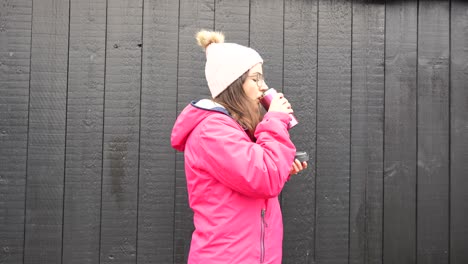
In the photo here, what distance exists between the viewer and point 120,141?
107 inches

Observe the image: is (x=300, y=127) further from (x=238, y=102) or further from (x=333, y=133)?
(x=238, y=102)

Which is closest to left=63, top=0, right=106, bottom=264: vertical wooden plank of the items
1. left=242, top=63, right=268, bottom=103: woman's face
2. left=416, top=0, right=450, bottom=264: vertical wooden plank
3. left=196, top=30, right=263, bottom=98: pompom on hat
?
left=196, top=30, right=263, bottom=98: pompom on hat

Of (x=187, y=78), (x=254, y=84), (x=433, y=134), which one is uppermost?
(x=187, y=78)

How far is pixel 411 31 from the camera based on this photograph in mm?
2945

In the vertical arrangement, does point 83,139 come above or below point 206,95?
below

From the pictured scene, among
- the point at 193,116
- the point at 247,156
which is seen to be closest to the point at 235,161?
the point at 247,156

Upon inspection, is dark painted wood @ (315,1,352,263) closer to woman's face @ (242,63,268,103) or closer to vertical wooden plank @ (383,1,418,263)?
vertical wooden plank @ (383,1,418,263)

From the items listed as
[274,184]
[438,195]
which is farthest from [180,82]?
[438,195]

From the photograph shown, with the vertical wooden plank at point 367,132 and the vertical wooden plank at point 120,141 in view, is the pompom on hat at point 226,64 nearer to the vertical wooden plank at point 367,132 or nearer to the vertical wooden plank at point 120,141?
the vertical wooden plank at point 120,141

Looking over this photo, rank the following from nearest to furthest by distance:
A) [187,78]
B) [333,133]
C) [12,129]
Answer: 1. [12,129]
2. [187,78]
3. [333,133]

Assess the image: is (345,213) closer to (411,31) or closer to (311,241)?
(311,241)

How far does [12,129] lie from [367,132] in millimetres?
2019

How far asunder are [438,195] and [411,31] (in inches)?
39.6

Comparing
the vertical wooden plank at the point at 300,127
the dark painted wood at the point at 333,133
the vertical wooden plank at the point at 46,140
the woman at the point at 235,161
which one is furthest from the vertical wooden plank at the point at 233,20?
the vertical wooden plank at the point at 46,140
